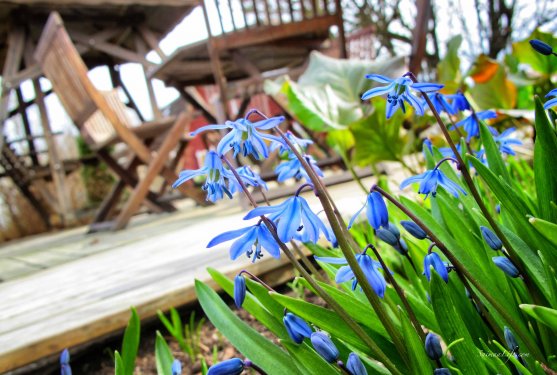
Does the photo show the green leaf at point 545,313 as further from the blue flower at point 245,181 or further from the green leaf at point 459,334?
the blue flower at point 245,181

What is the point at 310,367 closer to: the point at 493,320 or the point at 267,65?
the point at 493,320

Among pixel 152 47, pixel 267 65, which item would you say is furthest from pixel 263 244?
pixel 152 47

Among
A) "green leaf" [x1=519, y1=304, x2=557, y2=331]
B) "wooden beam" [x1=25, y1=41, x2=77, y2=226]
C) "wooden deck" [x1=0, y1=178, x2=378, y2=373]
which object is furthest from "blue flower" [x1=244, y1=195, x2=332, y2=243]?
"wooden beam" [x1=25, y1=41, x2=77, y2=226]

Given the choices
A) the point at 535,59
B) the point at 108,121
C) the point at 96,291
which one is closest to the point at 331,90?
the point at 535,59

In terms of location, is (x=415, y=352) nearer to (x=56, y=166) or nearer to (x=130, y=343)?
(x=130, y=343)

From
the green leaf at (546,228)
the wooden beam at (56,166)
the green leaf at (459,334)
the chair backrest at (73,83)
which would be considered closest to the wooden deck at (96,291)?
the green leaf at (459,334)

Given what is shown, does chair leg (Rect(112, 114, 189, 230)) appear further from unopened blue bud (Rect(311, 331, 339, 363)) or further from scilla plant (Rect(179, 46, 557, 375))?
unopened blue bud (Rect(311, 331, 339, 363))
